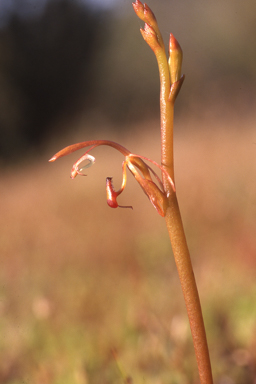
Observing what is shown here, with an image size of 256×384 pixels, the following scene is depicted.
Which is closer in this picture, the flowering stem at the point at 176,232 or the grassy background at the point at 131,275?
the flowering stem at the point at 176,232

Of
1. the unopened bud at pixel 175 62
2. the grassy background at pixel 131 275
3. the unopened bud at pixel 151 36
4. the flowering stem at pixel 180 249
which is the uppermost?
the unopened bud at pixel 151 36

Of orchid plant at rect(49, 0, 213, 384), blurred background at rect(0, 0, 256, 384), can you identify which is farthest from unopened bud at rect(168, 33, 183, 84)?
blurred background at rect(0, 0, 256, 384)

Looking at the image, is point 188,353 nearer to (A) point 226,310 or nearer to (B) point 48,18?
(A) point 226,310

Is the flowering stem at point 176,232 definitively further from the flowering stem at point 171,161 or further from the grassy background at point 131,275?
the grassy background at point 131,275

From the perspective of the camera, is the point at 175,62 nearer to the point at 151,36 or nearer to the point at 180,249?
the point at 151,36

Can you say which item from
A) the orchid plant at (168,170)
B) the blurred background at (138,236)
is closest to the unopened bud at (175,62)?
the orchid plant at (168,170)

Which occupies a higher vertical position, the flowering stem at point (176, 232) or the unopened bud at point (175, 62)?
the unopened bud at point (175, 62)

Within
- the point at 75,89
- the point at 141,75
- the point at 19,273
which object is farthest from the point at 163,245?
the point at 75,89

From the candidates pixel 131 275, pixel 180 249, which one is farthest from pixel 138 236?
pixel 180 249
